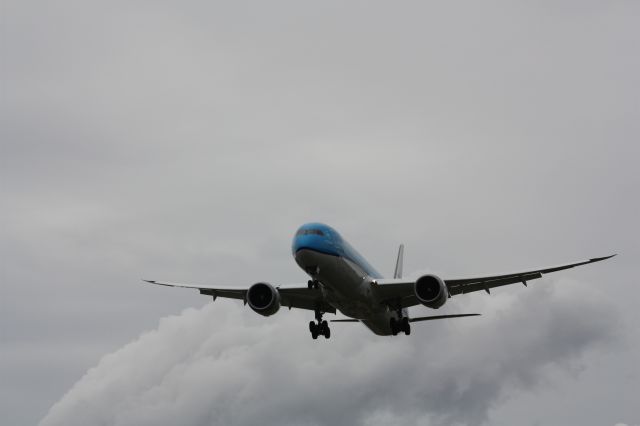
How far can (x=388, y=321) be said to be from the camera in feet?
165

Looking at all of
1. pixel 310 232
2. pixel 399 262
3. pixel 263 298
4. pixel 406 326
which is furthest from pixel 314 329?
pixel 399 262

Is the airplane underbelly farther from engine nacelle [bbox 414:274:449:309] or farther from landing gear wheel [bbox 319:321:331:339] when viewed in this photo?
landing gear wheel [bbox 319:321:331:339]

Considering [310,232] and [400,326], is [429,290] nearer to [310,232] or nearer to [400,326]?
[400,326]

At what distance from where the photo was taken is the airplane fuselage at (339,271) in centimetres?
4319

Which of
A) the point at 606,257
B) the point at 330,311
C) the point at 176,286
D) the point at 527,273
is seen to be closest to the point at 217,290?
the point at 176,286

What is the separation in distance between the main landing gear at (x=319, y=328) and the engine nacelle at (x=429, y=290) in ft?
24.4

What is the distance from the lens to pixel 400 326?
167ft

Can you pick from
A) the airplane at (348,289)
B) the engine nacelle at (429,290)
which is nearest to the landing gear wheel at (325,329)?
the airplane at (348,289)

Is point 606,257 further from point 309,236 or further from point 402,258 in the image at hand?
point 402,258

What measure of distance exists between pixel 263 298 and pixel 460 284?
10.5m

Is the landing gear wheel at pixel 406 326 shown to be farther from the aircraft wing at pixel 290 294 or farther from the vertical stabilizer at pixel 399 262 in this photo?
the vertical stabilizer at pixel 399 262

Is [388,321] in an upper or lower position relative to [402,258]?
lower

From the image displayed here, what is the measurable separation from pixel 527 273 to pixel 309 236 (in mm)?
12098

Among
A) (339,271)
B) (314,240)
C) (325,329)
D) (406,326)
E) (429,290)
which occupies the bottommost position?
(406,326)
